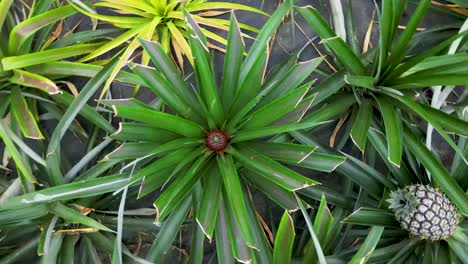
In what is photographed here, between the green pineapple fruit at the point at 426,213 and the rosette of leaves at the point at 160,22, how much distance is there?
56 centimetres

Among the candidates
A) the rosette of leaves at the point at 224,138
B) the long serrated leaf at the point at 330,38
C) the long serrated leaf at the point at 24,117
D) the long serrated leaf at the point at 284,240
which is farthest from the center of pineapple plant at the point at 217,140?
the long serrated leaf at the point at 24,117

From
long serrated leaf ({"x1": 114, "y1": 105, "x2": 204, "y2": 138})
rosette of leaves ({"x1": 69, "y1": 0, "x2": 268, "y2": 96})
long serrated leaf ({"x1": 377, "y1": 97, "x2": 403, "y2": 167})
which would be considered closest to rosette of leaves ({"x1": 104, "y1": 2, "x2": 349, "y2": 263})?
long serrated leaf ({"x1": 114, "y1": 105, "x2": 204, "y2": 138})

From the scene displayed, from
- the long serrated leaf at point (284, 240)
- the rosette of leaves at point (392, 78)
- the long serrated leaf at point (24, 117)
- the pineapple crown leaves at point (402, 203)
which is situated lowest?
the long serrated leaf at point (284, 240)

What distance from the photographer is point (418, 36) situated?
111 cm

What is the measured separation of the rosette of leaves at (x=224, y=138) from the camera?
834mm

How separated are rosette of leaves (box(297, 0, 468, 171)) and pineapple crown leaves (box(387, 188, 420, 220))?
112 mm

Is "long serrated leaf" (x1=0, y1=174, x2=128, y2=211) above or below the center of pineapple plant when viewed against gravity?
below

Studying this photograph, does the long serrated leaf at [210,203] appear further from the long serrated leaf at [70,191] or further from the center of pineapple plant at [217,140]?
the long serrated leaf at [70,191]

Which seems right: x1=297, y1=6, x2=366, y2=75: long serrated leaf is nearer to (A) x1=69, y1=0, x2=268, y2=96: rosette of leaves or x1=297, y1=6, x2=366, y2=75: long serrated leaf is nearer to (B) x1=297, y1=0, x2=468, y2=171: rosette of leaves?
(B) x1=297, y1=0, x2=468, y2=171: rosette of leaves

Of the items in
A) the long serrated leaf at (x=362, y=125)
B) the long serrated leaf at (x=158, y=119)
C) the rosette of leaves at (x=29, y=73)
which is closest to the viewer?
the long serrated leaf at (x=158, y=119)

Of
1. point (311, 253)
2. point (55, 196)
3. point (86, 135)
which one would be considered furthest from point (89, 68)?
point (311, 253)

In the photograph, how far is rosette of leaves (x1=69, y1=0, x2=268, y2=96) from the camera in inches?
42.8

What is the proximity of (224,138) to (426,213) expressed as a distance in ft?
1.50

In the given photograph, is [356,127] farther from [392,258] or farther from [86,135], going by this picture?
[86,135]
